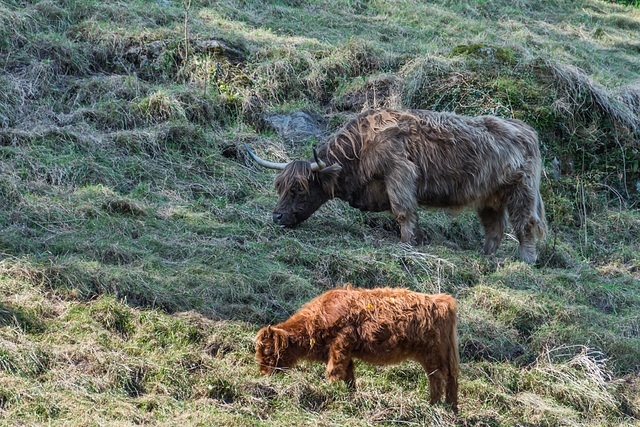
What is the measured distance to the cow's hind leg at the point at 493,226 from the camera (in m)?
7.94

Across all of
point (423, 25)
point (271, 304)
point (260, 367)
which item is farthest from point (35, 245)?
point (423, 25)

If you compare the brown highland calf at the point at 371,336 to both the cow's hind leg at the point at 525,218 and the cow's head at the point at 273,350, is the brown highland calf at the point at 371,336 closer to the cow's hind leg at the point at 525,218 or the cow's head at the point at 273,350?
the cow's head at the point at 273,350

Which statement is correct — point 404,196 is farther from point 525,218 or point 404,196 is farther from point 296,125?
point 296,125

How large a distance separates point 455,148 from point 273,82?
3556 millimetres

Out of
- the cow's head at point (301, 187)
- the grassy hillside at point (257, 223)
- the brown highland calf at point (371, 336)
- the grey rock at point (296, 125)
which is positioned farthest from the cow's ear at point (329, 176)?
the brown highland calf at point (371, 336)

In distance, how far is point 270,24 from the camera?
39.3ft

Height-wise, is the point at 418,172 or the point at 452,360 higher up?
the point at 418,172

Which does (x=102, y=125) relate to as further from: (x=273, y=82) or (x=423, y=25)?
(x=423, y=25)

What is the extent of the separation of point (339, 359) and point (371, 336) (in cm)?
27

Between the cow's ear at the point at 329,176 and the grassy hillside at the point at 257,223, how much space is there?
51 centimetres

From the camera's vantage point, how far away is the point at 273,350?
433 cm

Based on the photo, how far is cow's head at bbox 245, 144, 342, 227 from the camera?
742 centimetres

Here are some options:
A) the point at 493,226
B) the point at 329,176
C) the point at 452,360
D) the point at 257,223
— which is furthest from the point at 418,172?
the point at 452,360

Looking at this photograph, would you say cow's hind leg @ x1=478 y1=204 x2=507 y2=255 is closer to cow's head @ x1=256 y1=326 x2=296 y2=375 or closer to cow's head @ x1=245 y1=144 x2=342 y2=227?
cow's head @ x1=245 y1=144 x2=342 y2=227
